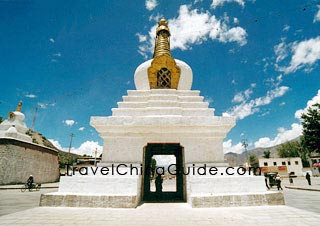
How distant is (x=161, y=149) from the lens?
47.6 feet

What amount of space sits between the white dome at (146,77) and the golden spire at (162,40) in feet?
4.48

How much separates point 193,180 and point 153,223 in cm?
303

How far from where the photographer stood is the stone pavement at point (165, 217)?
223 inches

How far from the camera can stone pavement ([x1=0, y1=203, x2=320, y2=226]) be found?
18.6 ft

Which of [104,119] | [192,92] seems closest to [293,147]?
[192,92]

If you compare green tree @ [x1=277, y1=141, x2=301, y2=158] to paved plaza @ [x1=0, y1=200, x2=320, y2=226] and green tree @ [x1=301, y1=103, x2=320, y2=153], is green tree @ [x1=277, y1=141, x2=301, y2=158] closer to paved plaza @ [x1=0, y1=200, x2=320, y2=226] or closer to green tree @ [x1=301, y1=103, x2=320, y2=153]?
green tree @ [x1=301, y1=103, x2=320, y2=153]

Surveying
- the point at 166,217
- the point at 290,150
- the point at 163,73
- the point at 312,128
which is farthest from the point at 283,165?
the point at 166,217

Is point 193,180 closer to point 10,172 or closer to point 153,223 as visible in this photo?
point 153,223

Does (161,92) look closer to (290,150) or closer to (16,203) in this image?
(16,203)

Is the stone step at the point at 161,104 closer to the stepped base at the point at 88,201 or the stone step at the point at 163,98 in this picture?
the stone step at the point at 163,98

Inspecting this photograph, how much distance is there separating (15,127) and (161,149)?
1844 cm

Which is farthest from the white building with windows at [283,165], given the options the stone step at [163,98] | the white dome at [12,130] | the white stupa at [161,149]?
the white dome at [12,130]

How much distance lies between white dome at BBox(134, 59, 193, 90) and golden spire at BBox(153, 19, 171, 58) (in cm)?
137

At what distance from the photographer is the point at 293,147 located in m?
68.3
